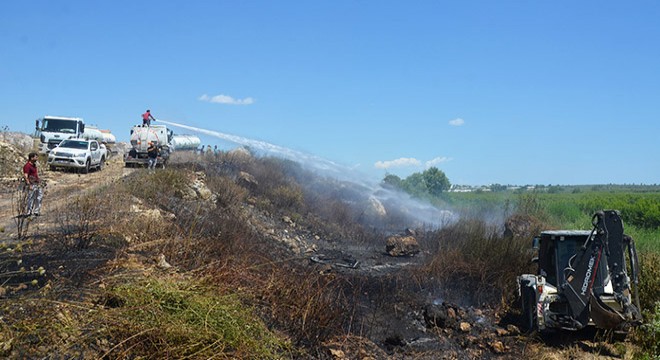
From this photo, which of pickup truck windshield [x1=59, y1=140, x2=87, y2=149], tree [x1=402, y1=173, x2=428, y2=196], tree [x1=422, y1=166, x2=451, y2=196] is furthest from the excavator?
tree [x1=422, y1=166, x2=451, y2=196]

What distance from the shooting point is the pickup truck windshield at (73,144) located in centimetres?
Answer: 2673

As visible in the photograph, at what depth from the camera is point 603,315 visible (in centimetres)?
1041

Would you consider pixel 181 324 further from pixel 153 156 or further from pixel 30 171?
pixel 153 156

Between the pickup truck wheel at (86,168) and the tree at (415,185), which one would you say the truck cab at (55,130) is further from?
the tree at (415,185)

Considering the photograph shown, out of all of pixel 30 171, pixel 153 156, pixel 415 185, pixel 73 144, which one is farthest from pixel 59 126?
pixel 415 185

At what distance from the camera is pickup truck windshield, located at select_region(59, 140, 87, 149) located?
26.7 m

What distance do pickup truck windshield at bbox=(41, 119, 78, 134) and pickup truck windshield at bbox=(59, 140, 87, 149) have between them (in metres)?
2.94

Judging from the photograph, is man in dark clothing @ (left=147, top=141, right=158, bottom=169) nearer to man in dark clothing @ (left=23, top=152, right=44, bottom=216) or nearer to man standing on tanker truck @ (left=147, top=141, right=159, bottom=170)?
man standing on tanker truck @ (left=147, top=141, right=159, bottom=170)

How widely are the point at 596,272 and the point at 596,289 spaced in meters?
0.43

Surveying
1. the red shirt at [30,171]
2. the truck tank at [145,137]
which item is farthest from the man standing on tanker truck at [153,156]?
the red shirt at [30,171]

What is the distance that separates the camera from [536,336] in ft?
38.1

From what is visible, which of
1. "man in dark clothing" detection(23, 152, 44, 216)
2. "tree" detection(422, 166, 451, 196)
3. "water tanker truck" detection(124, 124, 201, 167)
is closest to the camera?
"man in dark clothing" detection(23, 152, 44, 216)

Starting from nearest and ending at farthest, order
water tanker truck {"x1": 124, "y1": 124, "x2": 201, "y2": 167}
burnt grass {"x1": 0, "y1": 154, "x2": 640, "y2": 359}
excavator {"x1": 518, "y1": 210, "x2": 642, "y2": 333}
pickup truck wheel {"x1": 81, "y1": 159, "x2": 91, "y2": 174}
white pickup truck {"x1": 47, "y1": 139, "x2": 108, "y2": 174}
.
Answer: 1. burnt grass {"x1": 0, "y1": 154, "x2": 640, "y2": 359}
2. excavator {"x1": 518, "y1": 210, "x2": 642, "y2": 333}
3. white pickup truck {"x1": 47, "y1": 139, "x2": 108, "y2": 174}
4. pickup truck wheel {"x1": 81, "y1": 159, "x2": 91, "y2": 174}
5. water tanker truck {"x1": 124, "y1": 124, "x2": 201, "y2": 167}

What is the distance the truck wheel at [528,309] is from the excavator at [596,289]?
0.07 ft
